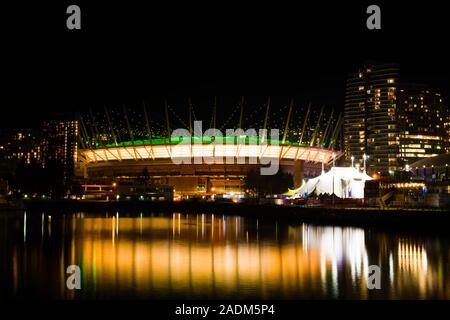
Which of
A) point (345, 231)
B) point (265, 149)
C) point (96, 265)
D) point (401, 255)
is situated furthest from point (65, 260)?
point (265, 149)

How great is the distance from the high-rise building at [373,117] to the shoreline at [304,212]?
89.9m

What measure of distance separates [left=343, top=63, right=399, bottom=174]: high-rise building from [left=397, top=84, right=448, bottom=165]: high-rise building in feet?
8.68

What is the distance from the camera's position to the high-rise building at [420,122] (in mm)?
145250

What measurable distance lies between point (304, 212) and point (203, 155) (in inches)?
1845

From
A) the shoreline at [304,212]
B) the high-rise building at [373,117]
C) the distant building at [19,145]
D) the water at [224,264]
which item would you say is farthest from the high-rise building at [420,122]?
the water at [224,264]

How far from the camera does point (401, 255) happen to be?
894 inches

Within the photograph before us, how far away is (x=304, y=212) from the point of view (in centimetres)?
4406

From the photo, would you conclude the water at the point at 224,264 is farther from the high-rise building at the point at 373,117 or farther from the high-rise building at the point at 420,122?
the high-rise building at the point at 420,122

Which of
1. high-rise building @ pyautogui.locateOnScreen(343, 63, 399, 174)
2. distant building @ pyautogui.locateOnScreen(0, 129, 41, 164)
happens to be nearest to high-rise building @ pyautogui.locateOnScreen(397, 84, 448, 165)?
high-rise building @ pyautogui.locateOnScreen(343, 63, 399, 174)

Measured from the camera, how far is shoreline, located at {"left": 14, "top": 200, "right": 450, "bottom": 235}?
102ft

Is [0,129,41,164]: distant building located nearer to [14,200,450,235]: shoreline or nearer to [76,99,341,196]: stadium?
[76,99,341,196]: stadium

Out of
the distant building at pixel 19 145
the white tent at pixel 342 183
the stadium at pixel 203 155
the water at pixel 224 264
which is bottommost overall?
the water at pixel 224 264

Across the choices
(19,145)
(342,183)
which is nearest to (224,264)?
(342,183)
